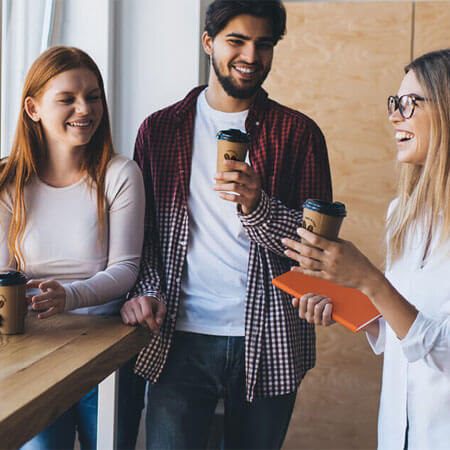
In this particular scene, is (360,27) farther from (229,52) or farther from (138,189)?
(138,189)

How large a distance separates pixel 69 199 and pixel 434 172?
3.08 feet

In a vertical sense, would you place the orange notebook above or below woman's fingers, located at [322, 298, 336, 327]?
above

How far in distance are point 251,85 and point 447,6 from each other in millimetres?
1464

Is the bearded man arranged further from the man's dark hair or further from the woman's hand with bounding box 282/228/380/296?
the woman's hand with bounding box 282/228/380/296

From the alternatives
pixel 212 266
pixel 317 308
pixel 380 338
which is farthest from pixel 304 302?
pixel 212 266

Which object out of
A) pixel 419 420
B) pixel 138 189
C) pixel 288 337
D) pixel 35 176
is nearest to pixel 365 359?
pixel 288 337

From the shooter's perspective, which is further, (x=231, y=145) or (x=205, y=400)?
(x=205, y=400)

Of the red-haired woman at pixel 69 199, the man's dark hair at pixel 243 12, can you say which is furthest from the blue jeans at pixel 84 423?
the man's dark hair at pixel 243 12

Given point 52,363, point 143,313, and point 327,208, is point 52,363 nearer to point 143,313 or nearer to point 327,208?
point 143,313

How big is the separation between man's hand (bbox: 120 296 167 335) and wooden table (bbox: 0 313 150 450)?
0.8 inches

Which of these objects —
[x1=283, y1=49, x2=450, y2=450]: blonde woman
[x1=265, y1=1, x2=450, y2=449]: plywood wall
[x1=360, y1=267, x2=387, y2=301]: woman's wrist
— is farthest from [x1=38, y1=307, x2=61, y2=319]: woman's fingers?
[x1=265, y1=1, x2=450, y2=449]: plywood wall

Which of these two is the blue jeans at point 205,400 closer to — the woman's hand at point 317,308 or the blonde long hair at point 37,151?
the woman's hand at point 317,308

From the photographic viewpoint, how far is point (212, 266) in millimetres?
1588

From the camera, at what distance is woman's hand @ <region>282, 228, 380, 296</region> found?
109 cm
